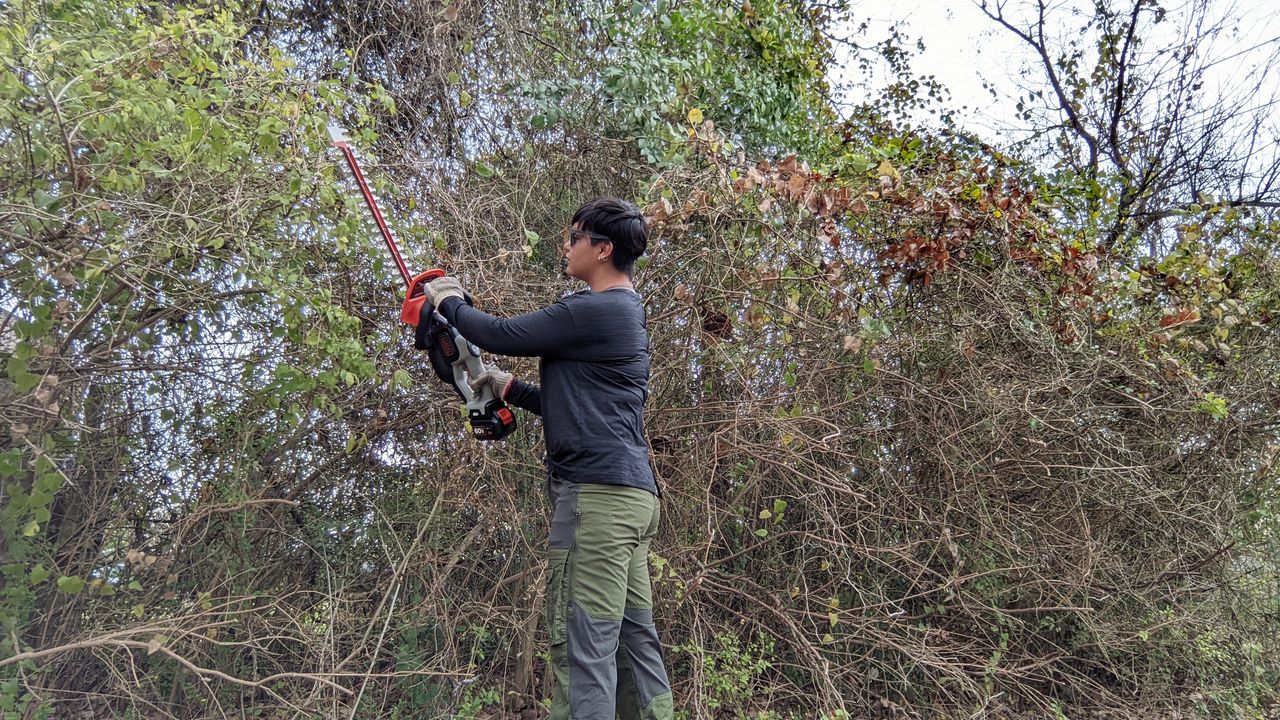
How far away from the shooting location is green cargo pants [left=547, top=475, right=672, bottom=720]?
253 cm

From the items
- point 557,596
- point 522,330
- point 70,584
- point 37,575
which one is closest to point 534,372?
point 522,330

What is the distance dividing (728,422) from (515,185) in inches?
66.4

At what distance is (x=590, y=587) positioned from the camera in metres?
2.58

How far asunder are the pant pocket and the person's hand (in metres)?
0.88

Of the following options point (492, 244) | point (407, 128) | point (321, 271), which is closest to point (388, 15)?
point (407, 128)

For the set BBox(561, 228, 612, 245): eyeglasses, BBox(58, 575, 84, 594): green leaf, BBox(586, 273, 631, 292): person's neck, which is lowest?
BBox(58, 575, 84, 594): green leaf

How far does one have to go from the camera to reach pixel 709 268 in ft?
12.7

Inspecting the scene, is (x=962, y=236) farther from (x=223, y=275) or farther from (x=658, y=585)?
(x=223, y=275)

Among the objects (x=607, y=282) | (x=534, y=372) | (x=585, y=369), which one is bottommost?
(x=534, y=372)

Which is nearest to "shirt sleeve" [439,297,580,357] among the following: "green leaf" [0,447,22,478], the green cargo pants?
the green cargo pants

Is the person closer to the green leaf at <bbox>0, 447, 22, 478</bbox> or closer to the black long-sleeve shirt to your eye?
the black long-sleeve shirt

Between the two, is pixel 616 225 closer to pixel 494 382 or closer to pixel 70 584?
pixel 494 382

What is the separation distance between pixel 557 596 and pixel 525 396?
0.72 m

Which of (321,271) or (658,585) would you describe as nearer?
(321,271)
